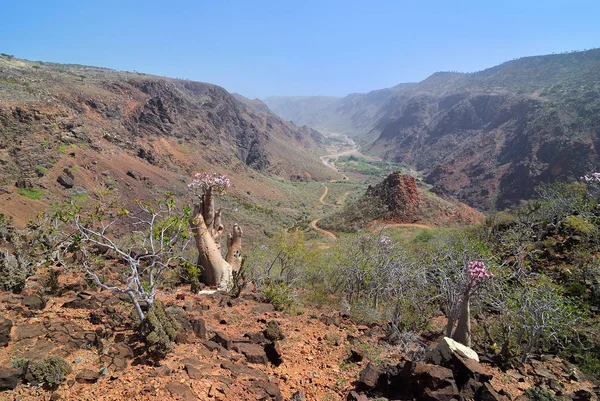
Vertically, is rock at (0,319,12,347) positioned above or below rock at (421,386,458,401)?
above

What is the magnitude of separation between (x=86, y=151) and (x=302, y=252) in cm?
2485

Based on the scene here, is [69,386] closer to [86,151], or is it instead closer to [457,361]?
[457,361]

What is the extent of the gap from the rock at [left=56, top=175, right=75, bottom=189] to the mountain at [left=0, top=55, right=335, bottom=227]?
8 centimetres

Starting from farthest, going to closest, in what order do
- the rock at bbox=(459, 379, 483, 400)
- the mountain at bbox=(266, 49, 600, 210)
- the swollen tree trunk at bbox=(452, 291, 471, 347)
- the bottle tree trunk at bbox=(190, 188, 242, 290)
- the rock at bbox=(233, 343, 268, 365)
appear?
the mountain at bbox=(266, 49, 600, 210) → the bottle tree trunk at bbox=(190, 188, 242, 290) → the swollen tree trunk at bbox=(452, 291, 471, 347) → the rock at bbox=(233, 343, 268, 365) → the rock at bbox=(459, 379, 483, 400)

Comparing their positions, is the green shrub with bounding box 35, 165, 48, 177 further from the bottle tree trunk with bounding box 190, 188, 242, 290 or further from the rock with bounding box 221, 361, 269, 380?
the rock with bounding box 221, 361, 269, 380

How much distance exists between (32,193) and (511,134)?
298 feet

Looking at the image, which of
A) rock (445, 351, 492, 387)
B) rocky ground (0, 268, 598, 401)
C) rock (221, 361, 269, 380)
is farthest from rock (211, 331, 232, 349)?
rock (445, 351, 492, 387)

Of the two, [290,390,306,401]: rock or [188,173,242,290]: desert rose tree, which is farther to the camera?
[188,173,242,290]: desert rose tree

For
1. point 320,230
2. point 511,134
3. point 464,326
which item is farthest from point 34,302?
point 511,134

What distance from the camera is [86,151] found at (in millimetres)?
29828

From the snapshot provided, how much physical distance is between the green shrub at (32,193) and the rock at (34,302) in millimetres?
18349

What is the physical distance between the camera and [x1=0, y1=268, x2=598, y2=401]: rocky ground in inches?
196

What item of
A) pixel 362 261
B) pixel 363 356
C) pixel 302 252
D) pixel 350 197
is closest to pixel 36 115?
pixel 302 252

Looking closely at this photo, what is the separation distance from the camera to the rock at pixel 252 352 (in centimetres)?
655
